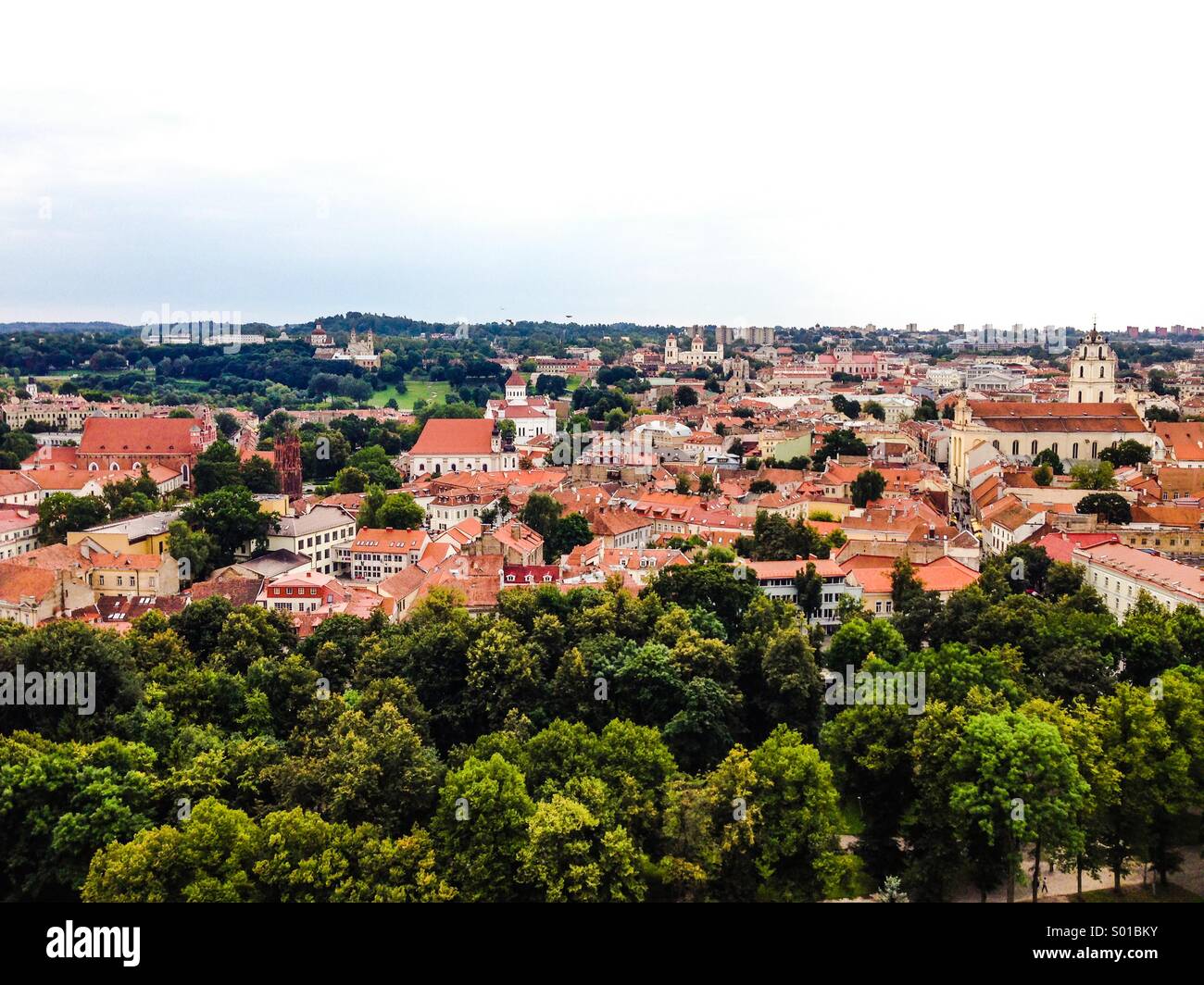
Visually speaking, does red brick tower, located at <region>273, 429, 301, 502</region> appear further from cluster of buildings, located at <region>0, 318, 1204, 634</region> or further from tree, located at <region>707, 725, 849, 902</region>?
tree, located at <region>707, 725, 849, 902</region>

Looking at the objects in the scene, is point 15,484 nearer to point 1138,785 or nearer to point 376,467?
point 376,467

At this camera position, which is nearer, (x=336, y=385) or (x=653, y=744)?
(x=653, y=744)

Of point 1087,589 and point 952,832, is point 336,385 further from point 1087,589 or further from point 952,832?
point 952,832

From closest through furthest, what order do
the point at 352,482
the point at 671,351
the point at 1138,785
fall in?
the point at 1138,785
the point at 352,482
the point at 671,351

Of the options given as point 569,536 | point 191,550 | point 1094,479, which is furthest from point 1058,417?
point 191,550

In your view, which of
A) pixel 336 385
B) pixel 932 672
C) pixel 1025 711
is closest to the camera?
pixel 1025 711

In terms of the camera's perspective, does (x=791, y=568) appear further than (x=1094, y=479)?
No
